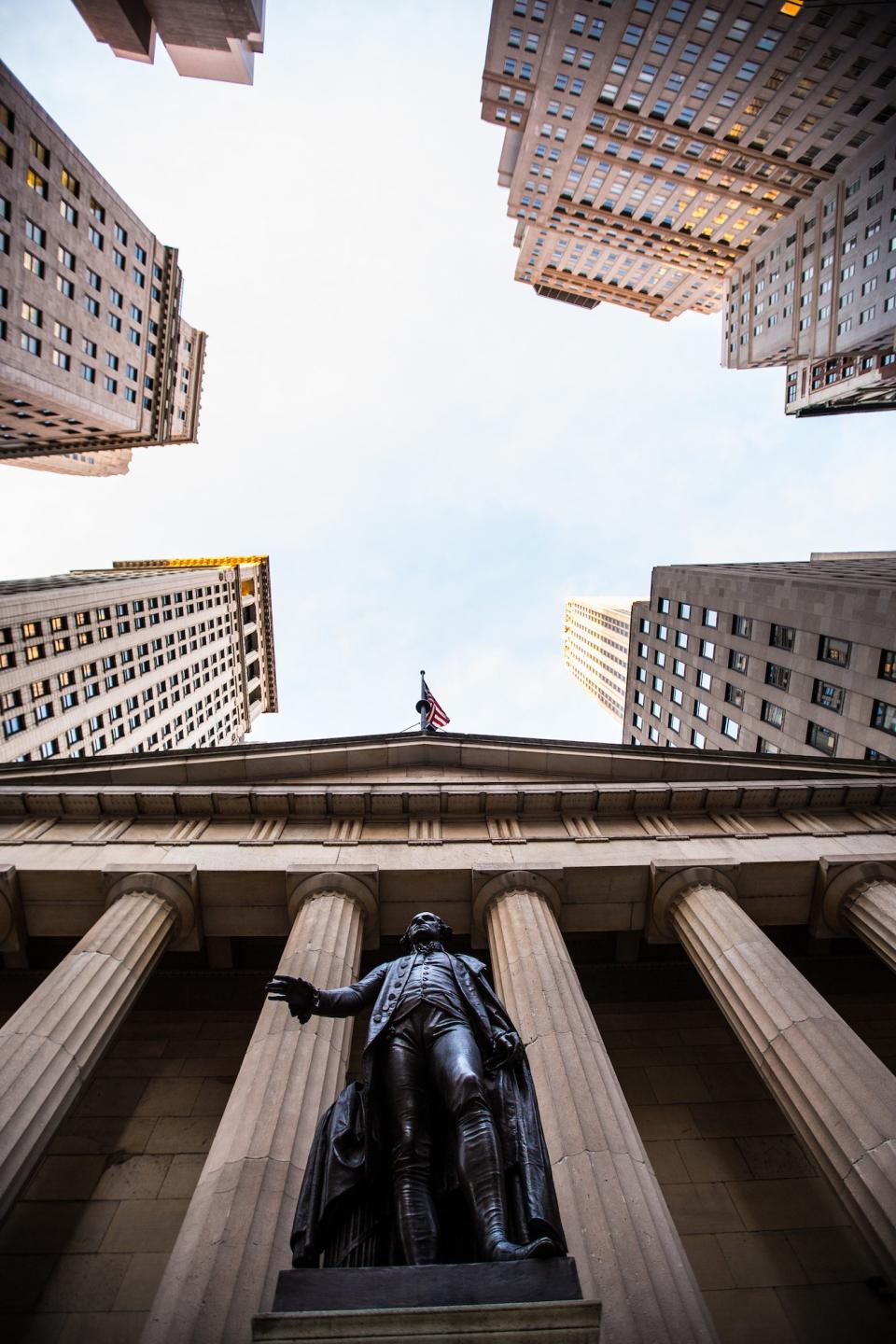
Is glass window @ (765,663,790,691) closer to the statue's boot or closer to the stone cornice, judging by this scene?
the stone cornice

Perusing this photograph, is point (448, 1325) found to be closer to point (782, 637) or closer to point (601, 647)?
point (782, 637)

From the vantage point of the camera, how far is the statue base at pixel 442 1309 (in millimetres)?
4129

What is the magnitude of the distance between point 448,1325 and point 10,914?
14.8m

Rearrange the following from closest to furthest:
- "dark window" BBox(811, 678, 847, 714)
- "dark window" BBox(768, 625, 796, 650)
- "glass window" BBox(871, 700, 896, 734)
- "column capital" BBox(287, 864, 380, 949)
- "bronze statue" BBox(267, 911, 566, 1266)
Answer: "bronze statue" BBox(267, 911, 566, 1266) < "column capital" BBox(287, 864, 380, 949) < "glass window" BBox(871, 700, 896, 734) < "dark window" BBox(811, 678, 847, 714) < "dark window" BBox(768, 625, 796, 650)

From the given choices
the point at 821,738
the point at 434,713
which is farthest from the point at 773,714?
the point at 434,713

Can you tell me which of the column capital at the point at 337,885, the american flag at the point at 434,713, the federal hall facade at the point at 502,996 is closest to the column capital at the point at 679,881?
the federal hall facade at the point at 502,996

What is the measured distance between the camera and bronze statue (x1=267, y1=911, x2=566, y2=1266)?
16.9ft

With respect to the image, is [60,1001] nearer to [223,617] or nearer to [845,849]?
[845,849]

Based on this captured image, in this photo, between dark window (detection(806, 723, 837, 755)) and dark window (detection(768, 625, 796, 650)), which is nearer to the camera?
dark window (detection(806, 723, 837, 755))

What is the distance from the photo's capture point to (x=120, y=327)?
168ft

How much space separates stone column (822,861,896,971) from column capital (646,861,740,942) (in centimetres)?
245

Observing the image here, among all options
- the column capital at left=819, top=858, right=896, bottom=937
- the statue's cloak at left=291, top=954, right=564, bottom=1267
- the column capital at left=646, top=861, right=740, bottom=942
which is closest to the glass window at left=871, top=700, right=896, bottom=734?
the column capital at left=819, top=858, right=896, bottom=937

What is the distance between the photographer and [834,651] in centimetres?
2886

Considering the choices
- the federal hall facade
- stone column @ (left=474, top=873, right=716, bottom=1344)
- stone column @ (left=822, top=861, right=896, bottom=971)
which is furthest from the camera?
stone column @ (left=822, top=861, right=896, bottom=971)
